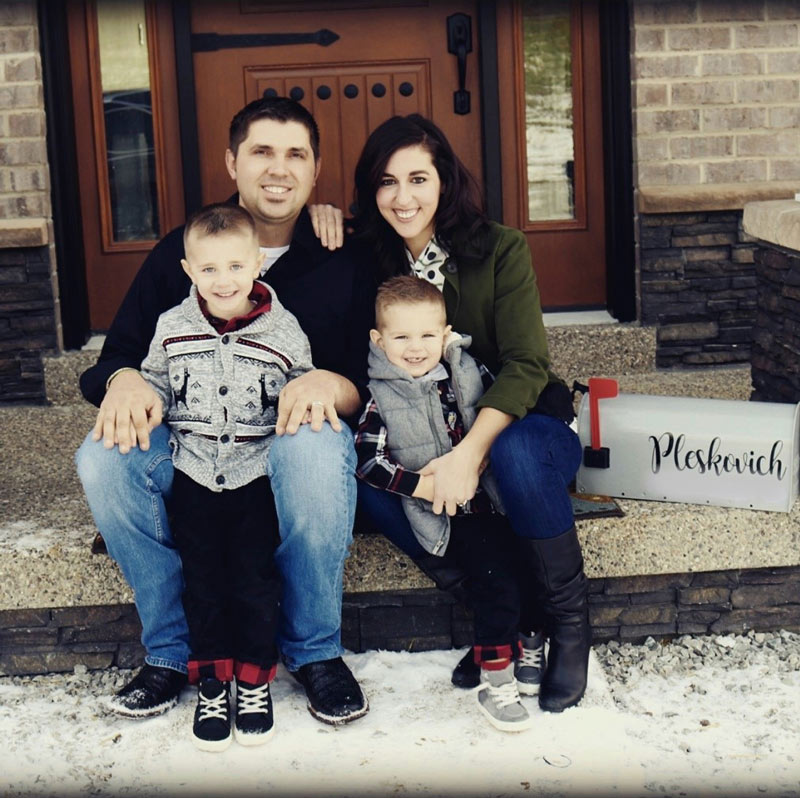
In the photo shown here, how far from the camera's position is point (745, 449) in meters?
2.61

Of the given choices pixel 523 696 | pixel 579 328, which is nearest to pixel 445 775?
pixel 523 696

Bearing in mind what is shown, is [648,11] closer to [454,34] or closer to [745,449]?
[454,34]

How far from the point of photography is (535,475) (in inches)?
90.2

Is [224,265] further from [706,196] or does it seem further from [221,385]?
[706,196]

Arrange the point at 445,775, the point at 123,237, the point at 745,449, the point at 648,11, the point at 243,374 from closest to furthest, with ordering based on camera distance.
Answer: the point at 445,775
the point at 243,374
the point at 745,449
the point at 648,11
the point at 123,237

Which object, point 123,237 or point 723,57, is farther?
point 123,237

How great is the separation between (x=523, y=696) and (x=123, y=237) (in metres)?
2.69

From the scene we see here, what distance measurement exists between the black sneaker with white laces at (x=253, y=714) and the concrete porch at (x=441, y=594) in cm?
39

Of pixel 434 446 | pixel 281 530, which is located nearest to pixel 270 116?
pixel 434 446

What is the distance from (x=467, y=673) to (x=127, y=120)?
269cm

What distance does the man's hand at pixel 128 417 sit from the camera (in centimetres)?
231

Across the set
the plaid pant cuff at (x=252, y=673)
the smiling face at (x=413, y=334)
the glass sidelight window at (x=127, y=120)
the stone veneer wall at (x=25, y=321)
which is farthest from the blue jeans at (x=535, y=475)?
the glass sidelight window at (x=127, y=120)

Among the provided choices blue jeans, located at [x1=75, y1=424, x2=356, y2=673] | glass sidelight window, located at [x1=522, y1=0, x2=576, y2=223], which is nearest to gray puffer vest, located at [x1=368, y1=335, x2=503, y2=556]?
blue jeans, located at [x1=75, y1=424, x2=356, y2=673]

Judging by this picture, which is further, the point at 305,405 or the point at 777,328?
the point at 777,328
